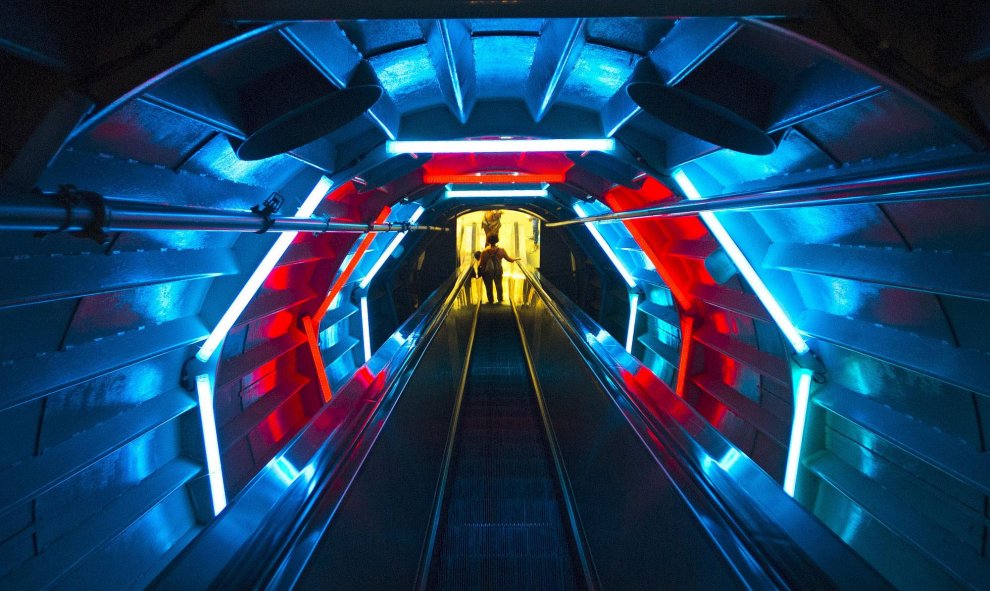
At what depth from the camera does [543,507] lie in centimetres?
352

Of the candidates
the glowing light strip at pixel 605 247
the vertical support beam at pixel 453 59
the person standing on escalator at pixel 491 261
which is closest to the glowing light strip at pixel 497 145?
the vertical support beam at pixel 453 59

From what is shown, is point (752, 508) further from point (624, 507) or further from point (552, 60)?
point (552, 60)

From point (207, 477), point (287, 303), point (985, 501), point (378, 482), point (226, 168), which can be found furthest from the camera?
point (287, 303)

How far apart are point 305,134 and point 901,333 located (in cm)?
400

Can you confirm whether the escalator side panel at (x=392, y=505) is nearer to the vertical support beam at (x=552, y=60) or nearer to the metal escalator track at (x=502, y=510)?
the metal escalator track at (x=502, y=510)

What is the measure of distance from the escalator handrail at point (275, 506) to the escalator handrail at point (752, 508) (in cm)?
149

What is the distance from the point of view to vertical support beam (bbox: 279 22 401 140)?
2.76 metres

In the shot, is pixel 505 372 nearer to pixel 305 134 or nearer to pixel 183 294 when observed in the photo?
pixel 183 294

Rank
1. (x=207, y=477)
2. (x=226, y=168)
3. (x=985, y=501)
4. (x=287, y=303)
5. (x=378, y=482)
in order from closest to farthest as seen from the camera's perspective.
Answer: (x=378, y=482)
(x=985, y=501)
(x=226, y=168)
(x=207, y=477)
(x=287, y=303)

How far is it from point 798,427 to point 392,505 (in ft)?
12.5

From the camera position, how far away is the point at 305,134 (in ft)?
10.6

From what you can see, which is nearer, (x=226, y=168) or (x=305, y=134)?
(x=305, y=134)

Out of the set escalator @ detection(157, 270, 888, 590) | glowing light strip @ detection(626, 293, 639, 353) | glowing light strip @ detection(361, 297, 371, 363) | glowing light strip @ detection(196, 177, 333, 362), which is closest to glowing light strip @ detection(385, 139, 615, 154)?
glowing light strip @ detection(196, 177, 333, 362)

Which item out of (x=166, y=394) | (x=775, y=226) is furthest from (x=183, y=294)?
(x=775, y=226)
